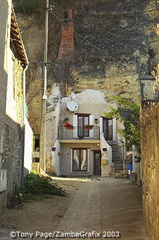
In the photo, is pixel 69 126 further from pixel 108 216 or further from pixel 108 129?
pixel 108 216

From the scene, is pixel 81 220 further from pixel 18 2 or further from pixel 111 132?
pixel 18 2

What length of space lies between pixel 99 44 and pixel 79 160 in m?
10.7

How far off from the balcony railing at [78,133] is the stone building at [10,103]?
13083 millimetres

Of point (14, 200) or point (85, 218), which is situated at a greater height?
point (14, 200)

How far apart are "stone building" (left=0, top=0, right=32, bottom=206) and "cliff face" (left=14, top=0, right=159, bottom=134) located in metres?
14.9

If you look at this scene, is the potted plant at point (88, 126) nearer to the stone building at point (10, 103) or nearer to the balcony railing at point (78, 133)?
the balcony railing at point (78, 133)

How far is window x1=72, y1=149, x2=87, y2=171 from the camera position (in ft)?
77.4

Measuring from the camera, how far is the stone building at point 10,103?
22.5 feet

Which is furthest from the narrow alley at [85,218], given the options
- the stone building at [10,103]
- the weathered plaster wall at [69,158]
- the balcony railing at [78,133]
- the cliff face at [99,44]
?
the cliff face at [99,44]

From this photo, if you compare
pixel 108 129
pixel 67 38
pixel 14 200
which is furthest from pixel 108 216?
pixel 67 38

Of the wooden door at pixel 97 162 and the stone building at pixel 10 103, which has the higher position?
the stone building at pixel 10 103

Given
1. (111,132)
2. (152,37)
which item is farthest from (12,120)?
(152,37)

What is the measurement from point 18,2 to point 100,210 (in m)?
26.0

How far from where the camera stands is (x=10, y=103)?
8086mm
